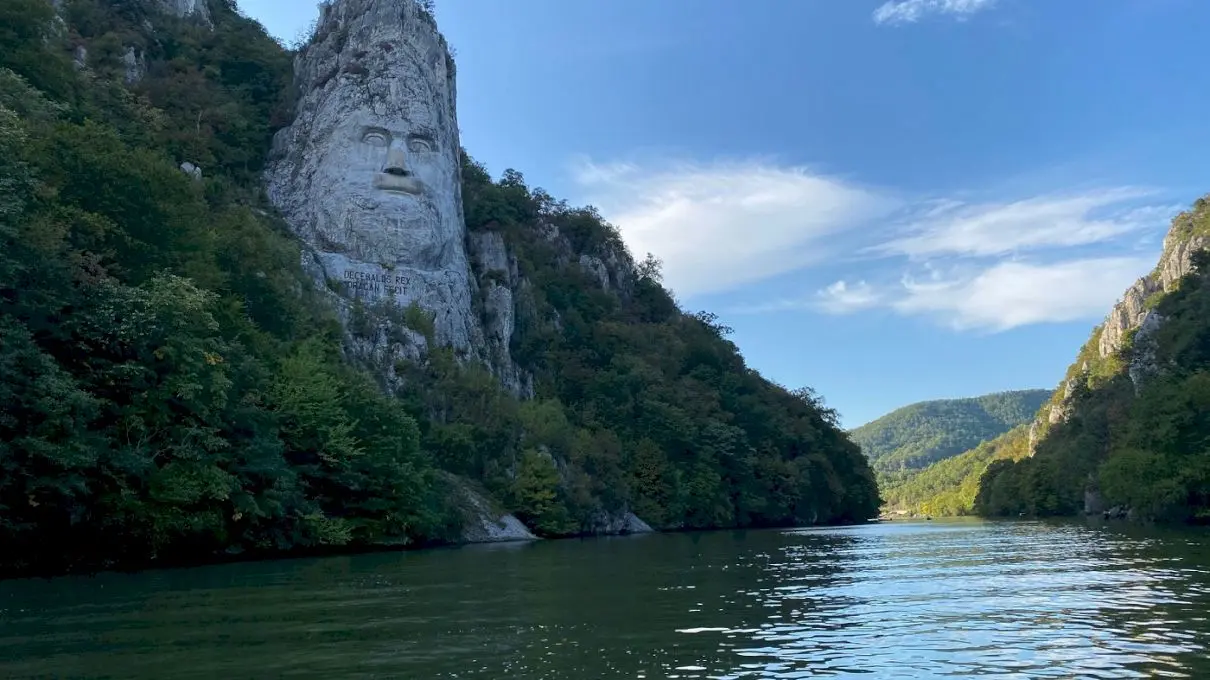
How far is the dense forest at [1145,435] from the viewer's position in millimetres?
60625

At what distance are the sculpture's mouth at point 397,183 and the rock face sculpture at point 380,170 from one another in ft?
0.31

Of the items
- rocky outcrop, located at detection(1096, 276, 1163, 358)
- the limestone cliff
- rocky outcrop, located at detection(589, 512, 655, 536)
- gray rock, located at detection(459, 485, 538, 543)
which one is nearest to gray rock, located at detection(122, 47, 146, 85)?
gray rock, located at detection(459, 485, 538, 543)

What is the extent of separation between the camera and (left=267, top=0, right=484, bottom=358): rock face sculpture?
235ft

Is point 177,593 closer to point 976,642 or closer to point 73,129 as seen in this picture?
point 976,642

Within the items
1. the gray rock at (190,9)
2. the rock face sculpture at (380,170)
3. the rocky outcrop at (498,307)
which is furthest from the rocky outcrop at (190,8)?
the rocky outcrop at (498,307)

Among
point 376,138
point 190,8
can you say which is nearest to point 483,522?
point 376,138

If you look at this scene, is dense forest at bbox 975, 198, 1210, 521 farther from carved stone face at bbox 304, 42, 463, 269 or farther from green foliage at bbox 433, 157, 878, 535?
carved stone face at bbox 304, 42, 463, 269

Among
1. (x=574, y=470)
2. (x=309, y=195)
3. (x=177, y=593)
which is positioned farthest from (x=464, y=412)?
(x=177, y=593)

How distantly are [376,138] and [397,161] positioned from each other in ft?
9.52

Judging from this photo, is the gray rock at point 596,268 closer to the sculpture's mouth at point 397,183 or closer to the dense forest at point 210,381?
the dense forest at point 210,381

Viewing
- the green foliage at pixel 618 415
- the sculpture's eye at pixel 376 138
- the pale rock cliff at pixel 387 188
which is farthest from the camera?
the sculpture's eye at pixel 376 138

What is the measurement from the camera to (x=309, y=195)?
74.1 meters

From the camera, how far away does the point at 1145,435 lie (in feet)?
212

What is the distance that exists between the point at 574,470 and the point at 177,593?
166 feet
